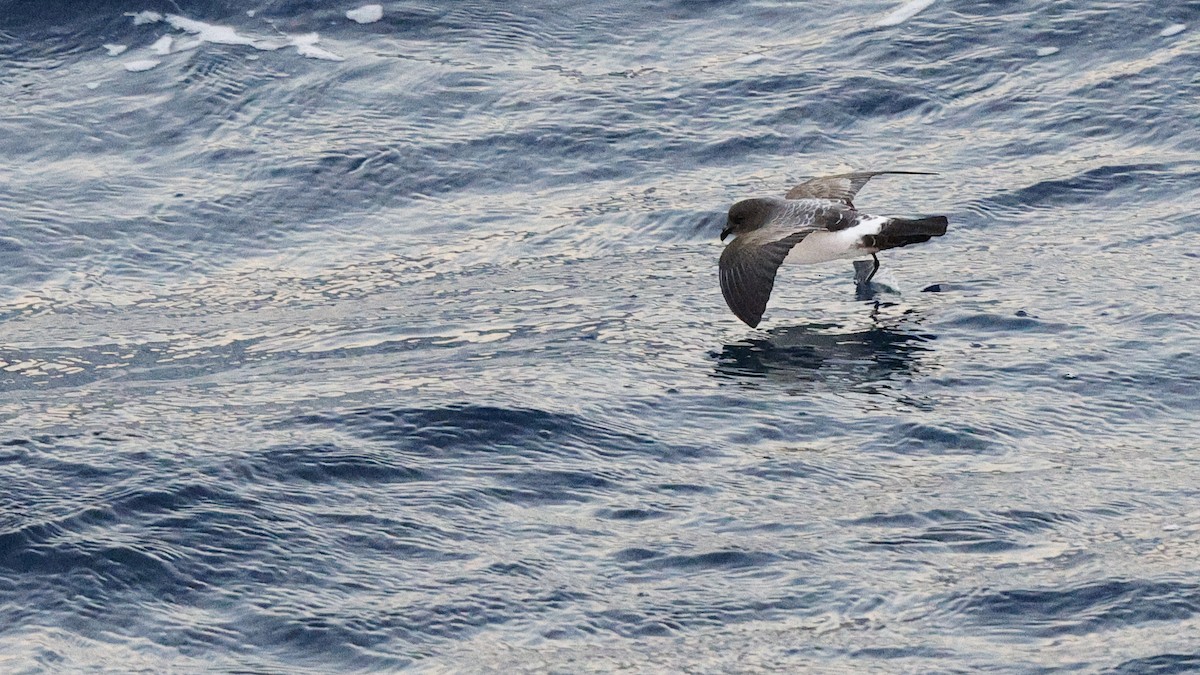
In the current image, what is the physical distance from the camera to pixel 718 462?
6691 millimetres

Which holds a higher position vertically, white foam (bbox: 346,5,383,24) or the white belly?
white foam (bbox: 346,5,383,24)

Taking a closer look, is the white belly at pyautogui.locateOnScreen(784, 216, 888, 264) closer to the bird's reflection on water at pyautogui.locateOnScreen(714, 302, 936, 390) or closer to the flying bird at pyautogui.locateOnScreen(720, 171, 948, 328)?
the flying bird at pyautogui.locateOnScreen(720, 171, 948, 328)

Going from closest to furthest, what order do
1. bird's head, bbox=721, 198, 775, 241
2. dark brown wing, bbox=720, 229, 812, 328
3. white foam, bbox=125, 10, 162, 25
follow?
dark brown wing, bbox=720, 229, 812, 328 → bird's head, bbox=721, 198, 775, 241 → white foam, bbox=125, 10, 162, 25

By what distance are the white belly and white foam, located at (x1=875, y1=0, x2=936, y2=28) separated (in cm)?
339

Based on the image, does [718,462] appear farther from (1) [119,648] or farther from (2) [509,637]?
(1) [119,648]

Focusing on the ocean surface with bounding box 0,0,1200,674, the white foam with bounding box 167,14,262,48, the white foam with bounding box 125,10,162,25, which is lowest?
the ocean surface with bounding box 0,0,1200,674

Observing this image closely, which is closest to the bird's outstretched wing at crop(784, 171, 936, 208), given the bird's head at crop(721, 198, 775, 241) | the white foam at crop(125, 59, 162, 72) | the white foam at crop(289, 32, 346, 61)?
the bird's head at crop(721, 198, 775, 241)

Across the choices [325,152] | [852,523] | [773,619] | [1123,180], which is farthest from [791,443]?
[325,152]

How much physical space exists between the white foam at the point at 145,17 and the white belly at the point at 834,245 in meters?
5.41

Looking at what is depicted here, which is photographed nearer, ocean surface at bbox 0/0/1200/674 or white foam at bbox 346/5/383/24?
ocean surface at bbox 0/0/1200/674

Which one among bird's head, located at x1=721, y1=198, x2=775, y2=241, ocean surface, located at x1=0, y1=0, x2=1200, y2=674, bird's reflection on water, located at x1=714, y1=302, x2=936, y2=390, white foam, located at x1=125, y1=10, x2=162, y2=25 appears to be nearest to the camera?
ocean surface, located at x1=0, y1=0, x2=1200, y2=674

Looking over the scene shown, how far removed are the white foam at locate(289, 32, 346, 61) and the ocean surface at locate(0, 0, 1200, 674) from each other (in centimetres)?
5

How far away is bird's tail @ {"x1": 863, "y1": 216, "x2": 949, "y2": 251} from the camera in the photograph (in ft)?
28.4

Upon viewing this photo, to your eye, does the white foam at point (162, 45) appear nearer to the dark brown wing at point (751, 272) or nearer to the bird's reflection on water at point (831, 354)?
the dark brown wing at point (751, 272)
